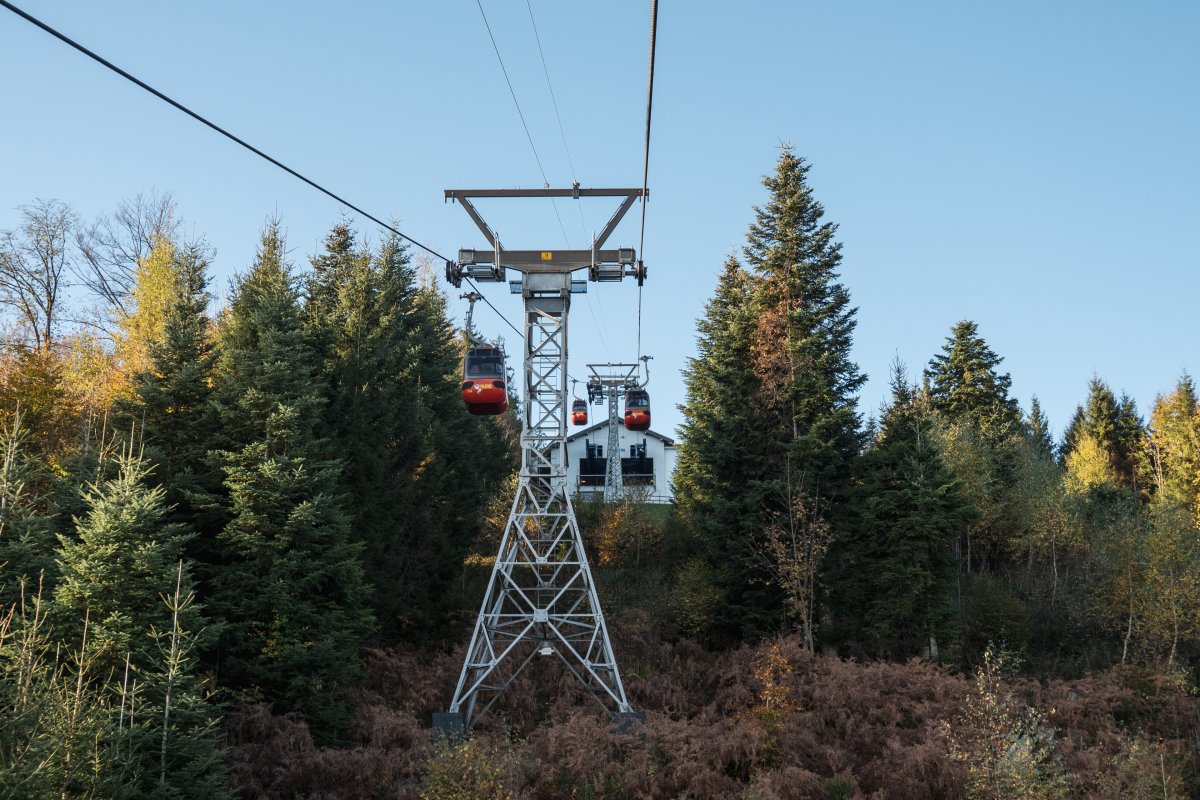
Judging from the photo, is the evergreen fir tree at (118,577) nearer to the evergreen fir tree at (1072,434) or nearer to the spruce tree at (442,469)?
the spruce tree at (442,469)

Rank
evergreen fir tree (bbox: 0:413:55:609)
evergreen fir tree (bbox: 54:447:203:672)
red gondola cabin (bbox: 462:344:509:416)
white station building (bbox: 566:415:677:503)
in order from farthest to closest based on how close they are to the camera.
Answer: white station building (bbox: 566:415:677:503) < red gondola cabin (bbox: 462:344:509:416) < evergreen fir tree (bbox: 54:447:203:672) < evergreen fir tree (bbox: 0:413:55:609)

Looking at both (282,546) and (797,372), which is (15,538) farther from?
(797,372)

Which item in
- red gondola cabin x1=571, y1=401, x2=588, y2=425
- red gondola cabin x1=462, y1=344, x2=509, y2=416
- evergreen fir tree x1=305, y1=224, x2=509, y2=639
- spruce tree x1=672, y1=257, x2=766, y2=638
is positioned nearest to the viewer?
red gondola cabin x1=462, y1=344, x2=509, y2=416

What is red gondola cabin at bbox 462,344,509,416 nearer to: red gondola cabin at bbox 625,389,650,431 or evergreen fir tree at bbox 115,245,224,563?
evergreen fir tree at bbox 115,245,224,563

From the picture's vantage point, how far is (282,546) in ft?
61.7

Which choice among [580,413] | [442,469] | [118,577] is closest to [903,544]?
[442,469]

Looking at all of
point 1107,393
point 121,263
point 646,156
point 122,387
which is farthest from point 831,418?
point 1107,393

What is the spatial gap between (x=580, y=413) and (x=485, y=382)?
73.4 ft

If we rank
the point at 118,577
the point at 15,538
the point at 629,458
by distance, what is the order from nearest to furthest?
1. the point at 15,538
2. the point at 118,577
3. the point at 629,458

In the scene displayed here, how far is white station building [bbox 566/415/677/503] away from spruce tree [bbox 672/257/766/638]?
92.8 ft

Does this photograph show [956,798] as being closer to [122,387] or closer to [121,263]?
[122,387]

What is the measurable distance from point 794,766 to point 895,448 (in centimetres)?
1287

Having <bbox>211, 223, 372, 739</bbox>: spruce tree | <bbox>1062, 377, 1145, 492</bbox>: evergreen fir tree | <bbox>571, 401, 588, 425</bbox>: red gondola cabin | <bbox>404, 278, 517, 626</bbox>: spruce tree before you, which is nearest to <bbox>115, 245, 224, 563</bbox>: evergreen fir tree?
<bbox>211, 223, 372, 739</bbox>: spruce tree

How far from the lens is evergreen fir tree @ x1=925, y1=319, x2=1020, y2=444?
50031mm
